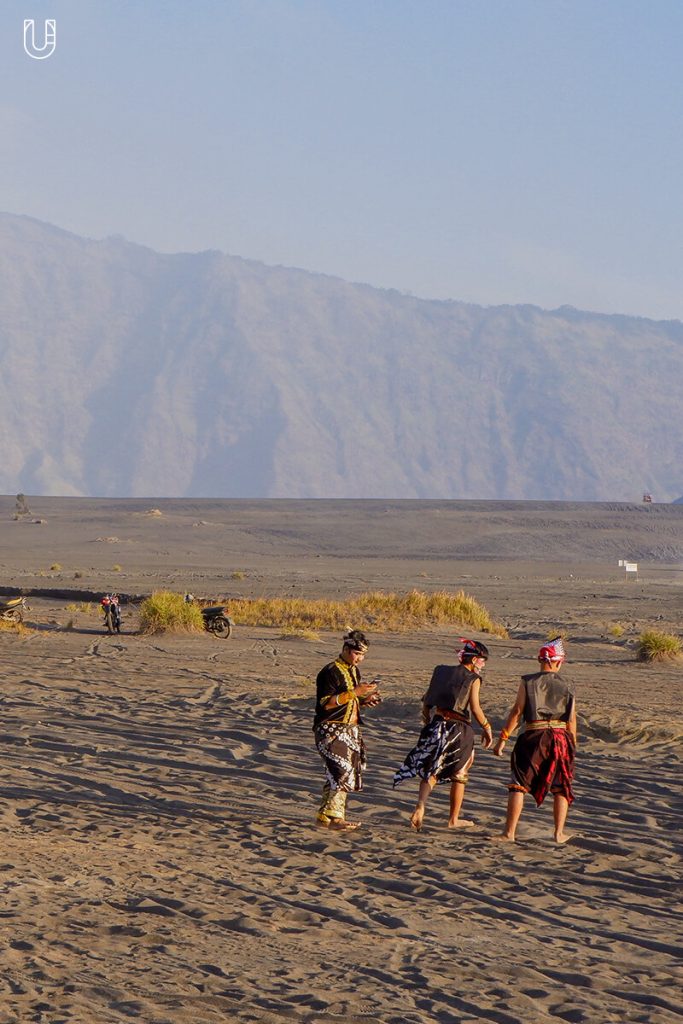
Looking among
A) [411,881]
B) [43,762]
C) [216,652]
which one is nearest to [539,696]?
[411,881]

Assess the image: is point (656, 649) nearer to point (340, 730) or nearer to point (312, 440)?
point (340, 730)

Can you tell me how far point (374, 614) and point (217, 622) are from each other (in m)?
5.48

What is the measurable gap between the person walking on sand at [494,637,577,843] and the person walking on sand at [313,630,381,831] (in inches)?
43.0

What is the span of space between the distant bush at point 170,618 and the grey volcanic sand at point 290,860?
139 centimetres

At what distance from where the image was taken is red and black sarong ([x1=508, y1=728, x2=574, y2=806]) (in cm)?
921

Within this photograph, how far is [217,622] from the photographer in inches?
957

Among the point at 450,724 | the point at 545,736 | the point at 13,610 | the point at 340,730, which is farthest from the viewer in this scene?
the point at 13,610

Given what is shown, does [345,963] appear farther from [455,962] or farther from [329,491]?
[329,491]

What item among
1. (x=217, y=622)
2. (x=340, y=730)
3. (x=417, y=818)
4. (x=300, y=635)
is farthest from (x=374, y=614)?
(x=417, y=818)

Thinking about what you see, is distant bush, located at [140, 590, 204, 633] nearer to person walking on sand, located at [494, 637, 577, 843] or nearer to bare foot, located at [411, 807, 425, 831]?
bare foot, located at [411, 807, 425, 831]

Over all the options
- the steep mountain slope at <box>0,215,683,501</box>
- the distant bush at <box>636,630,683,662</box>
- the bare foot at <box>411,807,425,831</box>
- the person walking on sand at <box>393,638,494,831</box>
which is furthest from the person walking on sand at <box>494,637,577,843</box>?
the steep mountain slope at <box>0,215,683,501</box>

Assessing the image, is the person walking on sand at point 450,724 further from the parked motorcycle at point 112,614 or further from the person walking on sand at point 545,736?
the parked motorcycle at point 112,614

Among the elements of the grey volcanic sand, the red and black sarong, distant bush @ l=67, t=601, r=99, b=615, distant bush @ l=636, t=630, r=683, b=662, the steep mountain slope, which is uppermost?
the steep mountain slope

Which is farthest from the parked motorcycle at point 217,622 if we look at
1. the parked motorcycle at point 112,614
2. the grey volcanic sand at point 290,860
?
the parked motorcycle at point 112,614
